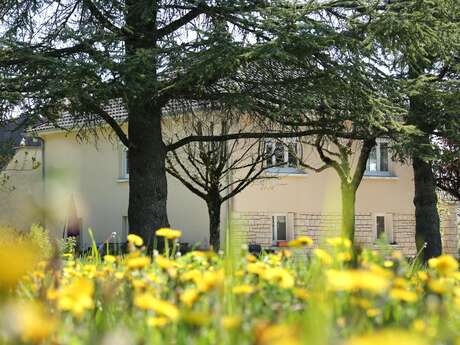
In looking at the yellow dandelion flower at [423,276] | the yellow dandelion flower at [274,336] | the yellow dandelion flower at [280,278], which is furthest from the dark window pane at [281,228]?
the yellow dandelion flower at [274,336]

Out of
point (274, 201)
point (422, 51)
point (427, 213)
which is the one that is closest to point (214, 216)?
point (274, 201)

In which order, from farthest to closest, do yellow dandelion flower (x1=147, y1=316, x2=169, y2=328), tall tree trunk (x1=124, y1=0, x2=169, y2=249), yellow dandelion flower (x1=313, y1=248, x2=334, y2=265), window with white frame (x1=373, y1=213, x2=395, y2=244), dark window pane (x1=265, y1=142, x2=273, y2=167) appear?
1. window with white frame (x1=373, y1=213, x2=395, y2=244)
2. dark window pane (x1=265, y1=142, x2=273, y2=167)
3. tall tree trunk (x1=124, y1=0, x2=169, y2=249)
4. yellow dandelion flower (x1=313, y1=248, x2=334, y2=265)
5. yellow dandelion flower (x1=147, y1=316, x2=169, y2=328)

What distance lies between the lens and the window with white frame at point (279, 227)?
80.3 feet

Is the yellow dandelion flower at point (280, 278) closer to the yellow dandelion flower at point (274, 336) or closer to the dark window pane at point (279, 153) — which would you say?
the yellow dandelion flower at point (274, 336)

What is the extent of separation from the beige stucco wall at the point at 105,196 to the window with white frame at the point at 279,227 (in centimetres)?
210

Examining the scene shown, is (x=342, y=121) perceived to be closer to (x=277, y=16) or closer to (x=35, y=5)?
(x=277, y=16)

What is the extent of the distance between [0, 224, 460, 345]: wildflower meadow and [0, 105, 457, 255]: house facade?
62.8 feet

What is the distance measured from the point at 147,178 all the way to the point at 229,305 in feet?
32.2

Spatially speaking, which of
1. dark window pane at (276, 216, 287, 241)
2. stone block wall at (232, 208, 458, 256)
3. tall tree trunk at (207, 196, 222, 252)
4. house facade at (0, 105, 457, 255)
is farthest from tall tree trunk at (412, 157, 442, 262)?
dark window pane at (276, 216, 287, 241)

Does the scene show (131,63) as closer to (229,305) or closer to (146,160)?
(146,160)

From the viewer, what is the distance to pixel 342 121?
12289 millimetres

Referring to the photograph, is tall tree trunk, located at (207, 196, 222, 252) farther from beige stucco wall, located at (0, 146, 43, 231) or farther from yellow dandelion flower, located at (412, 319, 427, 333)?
yellow dandelion flower, located at (412, 319, 427, 333)

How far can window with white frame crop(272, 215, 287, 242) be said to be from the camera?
80.3ft

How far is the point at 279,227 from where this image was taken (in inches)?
973
